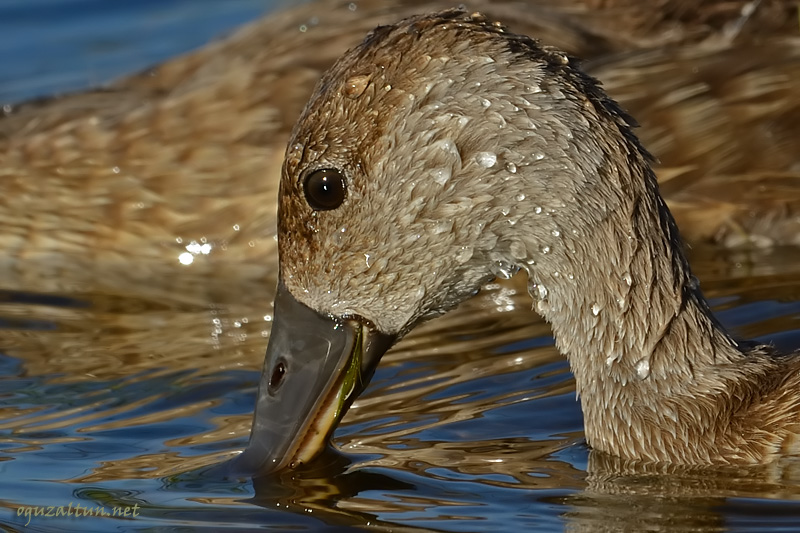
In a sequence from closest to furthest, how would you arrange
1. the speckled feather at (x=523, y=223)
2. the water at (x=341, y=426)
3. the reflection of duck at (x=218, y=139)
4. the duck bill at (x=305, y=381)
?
the water at (x=341, y=426) → the speckled feather at (x=523, y=223) → the duck bill at (x=305, y=381) → the reflection of duck at (x=218, y=139)

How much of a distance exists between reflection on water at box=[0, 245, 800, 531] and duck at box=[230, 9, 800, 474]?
174 millimetres

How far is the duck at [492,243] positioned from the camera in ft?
16.9

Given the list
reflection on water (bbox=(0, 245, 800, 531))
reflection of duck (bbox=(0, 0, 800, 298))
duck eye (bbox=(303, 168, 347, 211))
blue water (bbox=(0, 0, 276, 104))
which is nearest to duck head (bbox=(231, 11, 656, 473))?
duck eye (bbox=(303, 168, 347, 211))

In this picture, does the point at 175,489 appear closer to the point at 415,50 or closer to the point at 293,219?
the point at 293,219

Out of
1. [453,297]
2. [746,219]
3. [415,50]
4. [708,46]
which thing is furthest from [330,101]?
[708,46]

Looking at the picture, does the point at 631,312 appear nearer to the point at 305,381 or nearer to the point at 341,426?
the point at 305,381

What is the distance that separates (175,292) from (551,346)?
2.17 metres

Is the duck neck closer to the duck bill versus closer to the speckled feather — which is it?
the speckled feather

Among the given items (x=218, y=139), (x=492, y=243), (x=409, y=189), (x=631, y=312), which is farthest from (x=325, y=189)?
(x=218, y=139)

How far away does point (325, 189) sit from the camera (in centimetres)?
522

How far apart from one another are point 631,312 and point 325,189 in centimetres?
102

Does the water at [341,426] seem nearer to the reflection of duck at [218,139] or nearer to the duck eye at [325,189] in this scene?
the reflection of duck at [218,139]

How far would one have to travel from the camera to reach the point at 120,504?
5.18 metres

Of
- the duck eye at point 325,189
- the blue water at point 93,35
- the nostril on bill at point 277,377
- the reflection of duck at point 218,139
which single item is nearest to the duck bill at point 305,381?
the nostril on bill at point 277,377
